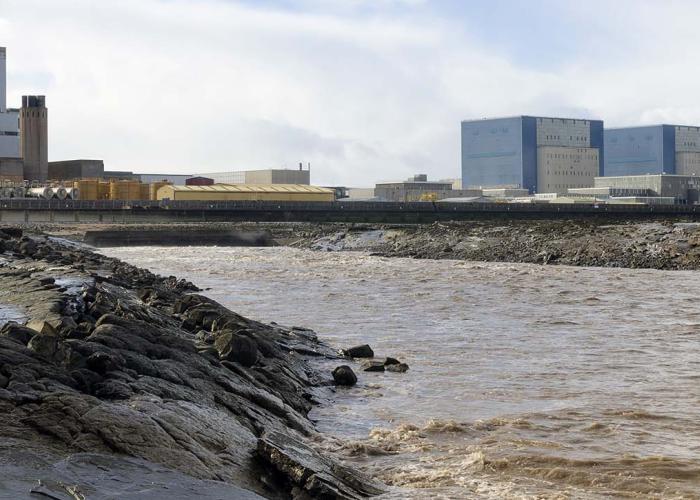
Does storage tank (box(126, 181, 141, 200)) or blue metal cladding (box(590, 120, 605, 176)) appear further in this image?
blue metal cladding (box(590, 120, 605, 176))

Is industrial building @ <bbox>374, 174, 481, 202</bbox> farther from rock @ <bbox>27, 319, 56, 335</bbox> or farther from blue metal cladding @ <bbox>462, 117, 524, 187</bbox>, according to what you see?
rock @ <bbox>27, 319, 56, 335</bbox>

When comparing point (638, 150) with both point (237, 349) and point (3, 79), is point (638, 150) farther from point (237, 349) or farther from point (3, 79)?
point (237, 349)

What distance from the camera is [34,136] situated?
4053 inches

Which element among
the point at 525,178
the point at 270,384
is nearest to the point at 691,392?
the point at 270,384

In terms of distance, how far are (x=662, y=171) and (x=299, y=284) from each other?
155620 mm

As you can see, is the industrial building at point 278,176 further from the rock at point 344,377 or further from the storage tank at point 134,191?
the rock at point 344,377

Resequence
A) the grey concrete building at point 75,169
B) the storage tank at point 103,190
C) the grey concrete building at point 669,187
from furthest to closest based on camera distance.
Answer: the grey concrete building at point 669,187 < the grey concrete building at point 75,169 < the storage tank at point 103,190

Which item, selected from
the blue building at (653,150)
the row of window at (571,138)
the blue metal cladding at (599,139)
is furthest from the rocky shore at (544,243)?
the blue building at (653,150)

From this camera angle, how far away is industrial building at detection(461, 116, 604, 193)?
16262 centimetres

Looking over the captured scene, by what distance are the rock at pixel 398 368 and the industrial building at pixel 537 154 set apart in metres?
147

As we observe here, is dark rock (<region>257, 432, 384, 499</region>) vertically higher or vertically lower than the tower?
lower

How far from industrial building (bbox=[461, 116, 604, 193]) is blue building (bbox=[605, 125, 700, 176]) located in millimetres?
17313

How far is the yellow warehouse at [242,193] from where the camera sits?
9312 centimetres

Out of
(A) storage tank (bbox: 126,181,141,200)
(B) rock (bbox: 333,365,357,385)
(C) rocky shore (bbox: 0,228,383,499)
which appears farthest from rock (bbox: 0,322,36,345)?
(A) storage tank (bbox: 126,181,141,200)
